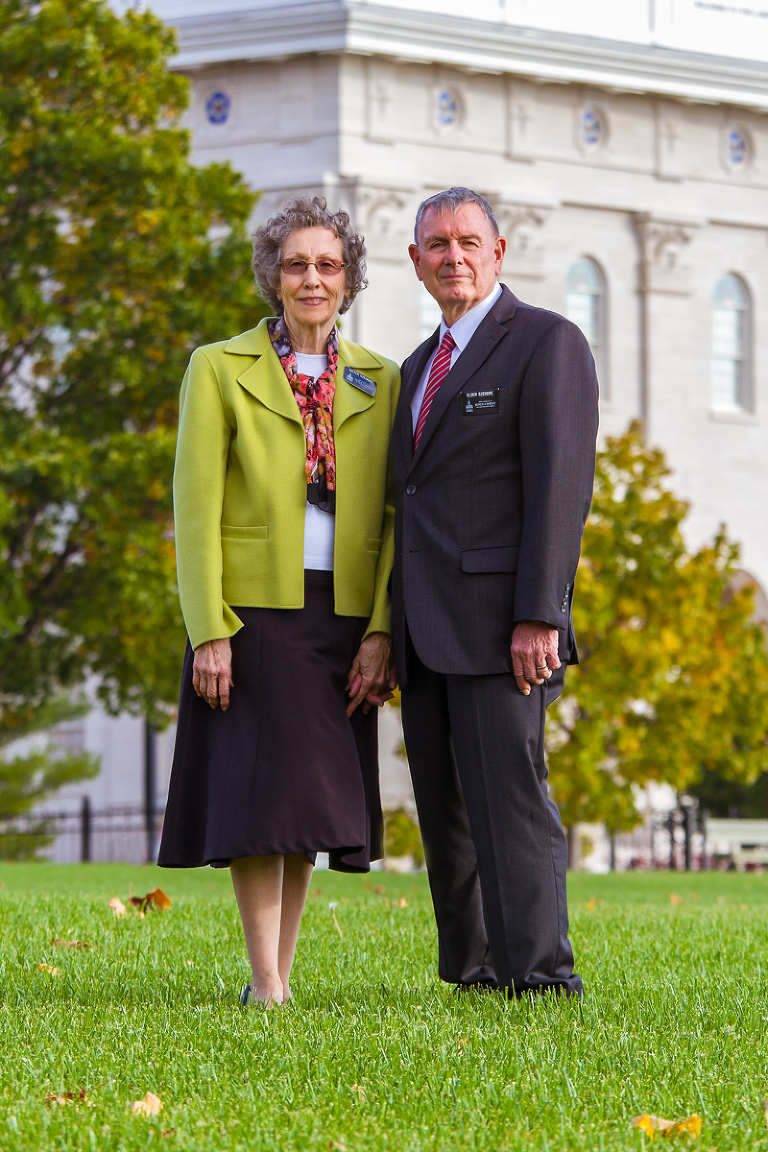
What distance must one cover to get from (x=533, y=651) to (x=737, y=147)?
30.8 m

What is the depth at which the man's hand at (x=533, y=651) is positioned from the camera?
4906 millimetres

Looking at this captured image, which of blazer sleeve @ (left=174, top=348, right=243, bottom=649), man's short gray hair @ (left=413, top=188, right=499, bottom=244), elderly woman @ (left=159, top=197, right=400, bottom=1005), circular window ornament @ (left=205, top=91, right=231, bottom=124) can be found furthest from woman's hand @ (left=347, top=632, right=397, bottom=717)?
circular window ornament @ (left=205, top=91, right=231, bottom=124)

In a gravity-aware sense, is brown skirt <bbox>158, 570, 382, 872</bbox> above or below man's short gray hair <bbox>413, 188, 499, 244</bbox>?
below

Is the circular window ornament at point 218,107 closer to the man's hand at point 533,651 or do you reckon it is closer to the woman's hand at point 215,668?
the woman's hand at point 215,668

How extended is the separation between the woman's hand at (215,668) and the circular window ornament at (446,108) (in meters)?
26.9

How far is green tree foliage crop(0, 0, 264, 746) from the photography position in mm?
18312

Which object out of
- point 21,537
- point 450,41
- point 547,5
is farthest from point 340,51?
point 21,537

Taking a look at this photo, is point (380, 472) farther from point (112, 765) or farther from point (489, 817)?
point (112, 765)

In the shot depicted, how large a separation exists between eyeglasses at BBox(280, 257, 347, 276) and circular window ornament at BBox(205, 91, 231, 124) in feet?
86.0

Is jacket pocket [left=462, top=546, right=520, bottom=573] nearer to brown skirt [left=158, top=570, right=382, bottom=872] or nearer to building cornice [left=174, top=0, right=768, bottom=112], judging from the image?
brown skirt [left=158, top=570, right=382, bottom=872]

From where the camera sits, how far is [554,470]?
490 cm

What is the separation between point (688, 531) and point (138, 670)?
16526 millimetres

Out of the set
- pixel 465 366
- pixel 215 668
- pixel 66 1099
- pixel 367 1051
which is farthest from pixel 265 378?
pixel 66 1099

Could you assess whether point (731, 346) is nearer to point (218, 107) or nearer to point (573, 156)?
Result: point (573, 156)
